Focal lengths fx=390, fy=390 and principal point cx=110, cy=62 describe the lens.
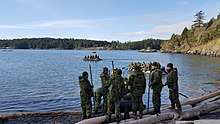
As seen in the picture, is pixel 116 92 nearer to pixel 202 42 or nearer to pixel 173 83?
pixel 173 83

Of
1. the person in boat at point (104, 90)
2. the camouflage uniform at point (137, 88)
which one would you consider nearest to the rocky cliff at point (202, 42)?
the person in boat at point (104, 90)

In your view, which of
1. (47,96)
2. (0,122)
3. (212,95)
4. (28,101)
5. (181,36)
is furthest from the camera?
(181,36)

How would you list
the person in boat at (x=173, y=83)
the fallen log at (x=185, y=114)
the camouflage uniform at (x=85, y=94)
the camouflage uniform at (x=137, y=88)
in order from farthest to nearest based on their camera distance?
the camouflage uniform at (x=85, y=94)
the person in boat at (x=173, y=83)
the camouflage uniform at (x=137, y=88)
the fallen log at (x=185, y=114)

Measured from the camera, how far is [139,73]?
1767 centimetres

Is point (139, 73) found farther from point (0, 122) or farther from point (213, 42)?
point (213, 42)

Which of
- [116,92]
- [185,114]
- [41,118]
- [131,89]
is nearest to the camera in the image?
[116,92]

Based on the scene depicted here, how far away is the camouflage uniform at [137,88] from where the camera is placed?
17672 millimetres

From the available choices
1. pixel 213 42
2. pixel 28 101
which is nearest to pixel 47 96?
pixel 28 101

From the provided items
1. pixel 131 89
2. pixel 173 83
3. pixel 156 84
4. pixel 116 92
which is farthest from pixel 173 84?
pixel 116 92

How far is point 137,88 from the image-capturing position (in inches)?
697

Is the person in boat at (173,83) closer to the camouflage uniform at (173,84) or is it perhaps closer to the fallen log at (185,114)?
the camouflage uniform at (173,84)

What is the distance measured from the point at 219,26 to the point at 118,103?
154 metres

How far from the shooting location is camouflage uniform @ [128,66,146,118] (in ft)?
58.0

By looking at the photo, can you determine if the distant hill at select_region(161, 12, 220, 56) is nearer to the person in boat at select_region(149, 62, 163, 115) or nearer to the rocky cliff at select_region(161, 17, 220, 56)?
the rocky cliff at select_region(161, 17, 220, 56)
